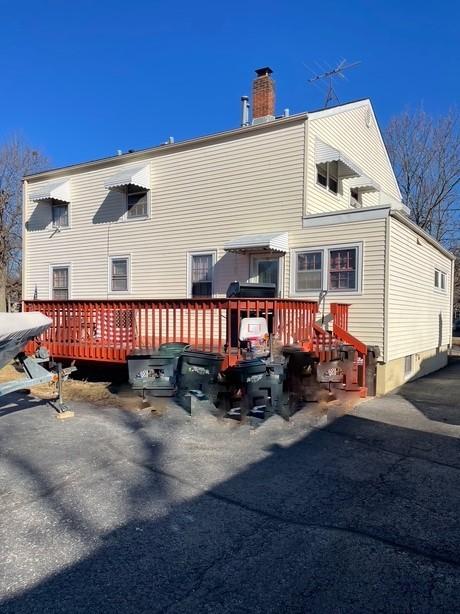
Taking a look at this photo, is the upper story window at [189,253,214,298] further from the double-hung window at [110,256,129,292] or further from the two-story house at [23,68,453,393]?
the double-hung window at [110,256,129,292]

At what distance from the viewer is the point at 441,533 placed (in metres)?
3.32

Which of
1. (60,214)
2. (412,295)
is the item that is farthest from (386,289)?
(60,214)

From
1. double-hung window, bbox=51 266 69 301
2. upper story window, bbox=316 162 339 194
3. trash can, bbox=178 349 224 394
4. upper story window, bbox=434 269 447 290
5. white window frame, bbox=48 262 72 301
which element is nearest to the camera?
trash can, bbox=178 349 224 394

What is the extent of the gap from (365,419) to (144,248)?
7954 millimetres

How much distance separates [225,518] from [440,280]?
1291cm

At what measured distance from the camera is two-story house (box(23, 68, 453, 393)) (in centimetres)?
956

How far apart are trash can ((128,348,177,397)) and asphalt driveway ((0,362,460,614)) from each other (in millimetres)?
794

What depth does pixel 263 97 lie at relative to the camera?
39.0 ft

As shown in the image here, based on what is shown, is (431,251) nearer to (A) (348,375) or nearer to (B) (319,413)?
(A) (348,375)

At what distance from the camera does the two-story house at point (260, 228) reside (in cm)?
956

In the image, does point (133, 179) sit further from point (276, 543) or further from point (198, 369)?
point (276, 543)

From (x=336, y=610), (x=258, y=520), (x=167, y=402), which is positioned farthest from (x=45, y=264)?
(x=336, y=610)

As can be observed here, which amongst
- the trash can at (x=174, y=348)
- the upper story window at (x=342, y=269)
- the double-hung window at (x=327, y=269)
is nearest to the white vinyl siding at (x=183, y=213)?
the double-hung window at (x=327, y=269)

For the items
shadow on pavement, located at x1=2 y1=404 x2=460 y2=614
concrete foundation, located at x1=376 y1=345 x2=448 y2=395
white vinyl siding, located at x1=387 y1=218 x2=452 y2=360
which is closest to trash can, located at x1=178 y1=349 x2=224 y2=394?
shadow on pavement, located at x1=2 y1=404 x2=460 y2=614
